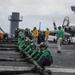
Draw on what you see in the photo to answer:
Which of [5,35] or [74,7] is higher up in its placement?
[74,7]

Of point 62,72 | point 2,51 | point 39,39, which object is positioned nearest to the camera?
point 62,72

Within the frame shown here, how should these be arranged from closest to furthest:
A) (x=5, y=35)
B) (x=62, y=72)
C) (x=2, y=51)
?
1. (x=62, y=72)
2. (x=2, y=51)
3. (x=5, y=35)

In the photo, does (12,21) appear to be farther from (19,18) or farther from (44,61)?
(44,61)

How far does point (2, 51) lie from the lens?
23.1 meters

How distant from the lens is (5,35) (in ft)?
116

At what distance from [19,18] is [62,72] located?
227 ft

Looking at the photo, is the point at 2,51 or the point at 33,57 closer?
the point at 33,57

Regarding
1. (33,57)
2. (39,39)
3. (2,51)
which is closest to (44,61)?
(33,57)

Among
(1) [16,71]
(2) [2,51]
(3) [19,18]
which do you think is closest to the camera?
(1) [16,71]

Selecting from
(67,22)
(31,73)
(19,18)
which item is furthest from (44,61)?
(19,18)

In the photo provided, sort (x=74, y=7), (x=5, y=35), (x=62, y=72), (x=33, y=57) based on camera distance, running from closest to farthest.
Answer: (x=62, y=72), (x=33, y=57), (x=5, y=35), (x=74, y=7)

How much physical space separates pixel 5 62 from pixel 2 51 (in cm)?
700

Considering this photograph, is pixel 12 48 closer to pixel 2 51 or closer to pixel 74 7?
pixel 2 51

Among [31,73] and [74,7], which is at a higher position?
[74,7]
